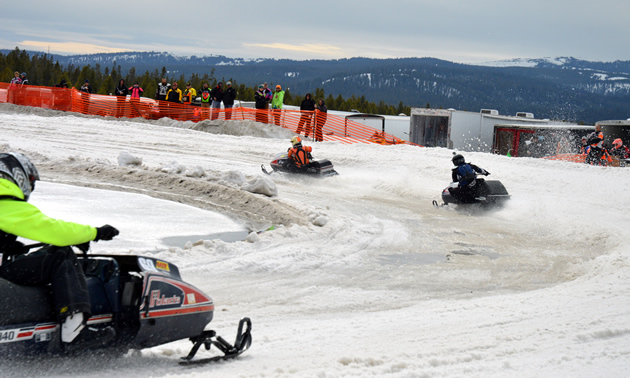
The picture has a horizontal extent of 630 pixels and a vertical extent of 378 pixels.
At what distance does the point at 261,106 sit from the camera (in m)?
26.2

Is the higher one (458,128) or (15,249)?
(458,128)

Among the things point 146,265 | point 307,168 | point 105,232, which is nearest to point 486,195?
point 307,168

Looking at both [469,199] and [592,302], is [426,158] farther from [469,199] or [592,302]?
[592,302]

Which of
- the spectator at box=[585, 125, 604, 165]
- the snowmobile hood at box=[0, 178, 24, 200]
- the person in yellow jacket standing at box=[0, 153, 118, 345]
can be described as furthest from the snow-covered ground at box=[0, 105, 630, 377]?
the spectator at box=[585, 125, 604, 165]

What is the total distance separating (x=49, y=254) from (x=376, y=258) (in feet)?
18.4

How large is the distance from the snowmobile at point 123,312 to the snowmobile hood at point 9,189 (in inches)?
22.0

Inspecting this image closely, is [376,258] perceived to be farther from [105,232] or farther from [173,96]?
[173,96]

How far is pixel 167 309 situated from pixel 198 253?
3517 millimetres

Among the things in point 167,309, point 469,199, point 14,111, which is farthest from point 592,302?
point 14,111

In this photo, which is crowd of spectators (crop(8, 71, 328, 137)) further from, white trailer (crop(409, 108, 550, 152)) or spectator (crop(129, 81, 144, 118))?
white trailer (crop(409, 108, 550, 152))

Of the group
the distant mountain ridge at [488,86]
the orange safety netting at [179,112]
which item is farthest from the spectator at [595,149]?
the distant mountain ridge at [488,86]

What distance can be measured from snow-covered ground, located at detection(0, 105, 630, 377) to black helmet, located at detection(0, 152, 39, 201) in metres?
1.16

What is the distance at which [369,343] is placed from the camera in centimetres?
506

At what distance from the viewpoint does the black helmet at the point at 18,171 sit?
368 cm
